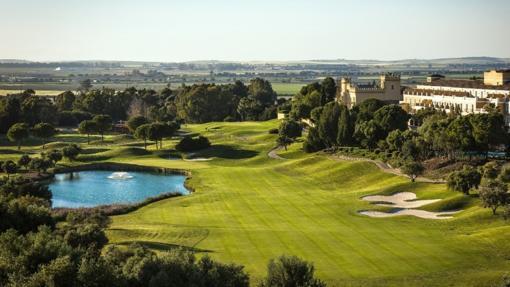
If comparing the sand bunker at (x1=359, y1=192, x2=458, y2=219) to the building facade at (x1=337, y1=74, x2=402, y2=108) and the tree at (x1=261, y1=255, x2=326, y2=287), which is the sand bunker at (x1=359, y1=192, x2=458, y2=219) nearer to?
the tree at (x1=261, y1=255, x2=326, y2=287)

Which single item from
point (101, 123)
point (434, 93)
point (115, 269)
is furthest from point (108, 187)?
point (434, 93)

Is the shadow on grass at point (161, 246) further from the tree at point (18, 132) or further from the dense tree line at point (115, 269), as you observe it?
the tree at point (18, 132)

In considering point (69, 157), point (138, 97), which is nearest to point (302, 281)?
point (69, 157)

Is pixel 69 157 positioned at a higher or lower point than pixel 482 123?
lower

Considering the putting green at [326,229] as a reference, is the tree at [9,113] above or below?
above

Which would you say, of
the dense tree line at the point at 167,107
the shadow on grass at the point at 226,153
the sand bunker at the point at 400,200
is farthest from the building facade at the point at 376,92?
the sand bunker at the point at 400,200

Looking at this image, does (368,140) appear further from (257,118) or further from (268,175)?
(257,118)
